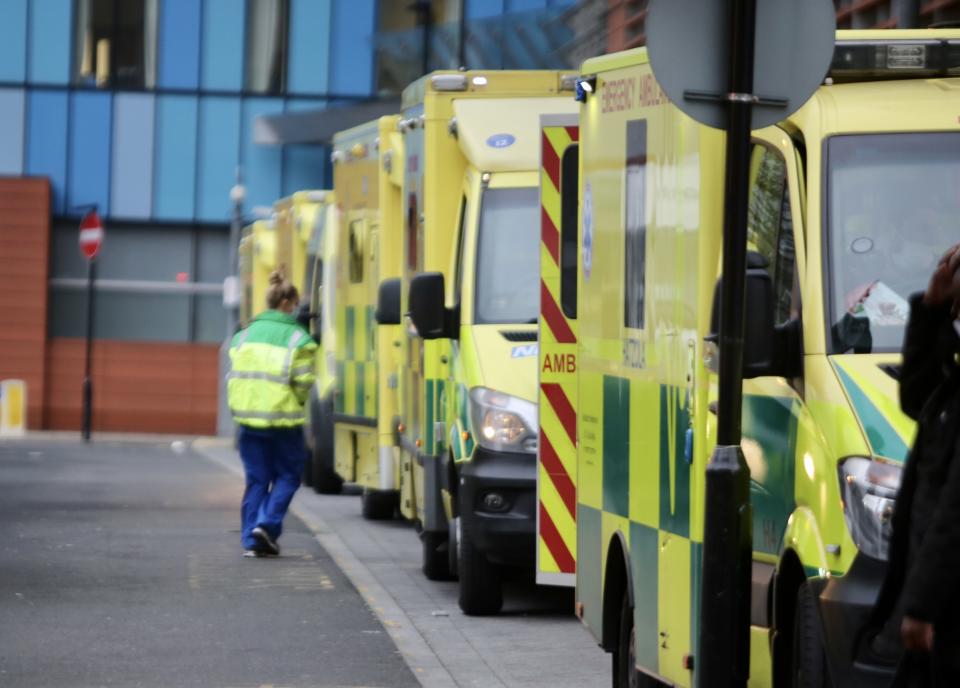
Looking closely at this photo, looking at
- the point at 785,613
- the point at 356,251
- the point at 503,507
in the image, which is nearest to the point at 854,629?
the point at 785,613

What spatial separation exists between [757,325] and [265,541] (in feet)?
29.2

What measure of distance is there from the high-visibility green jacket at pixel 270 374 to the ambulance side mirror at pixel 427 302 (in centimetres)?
227

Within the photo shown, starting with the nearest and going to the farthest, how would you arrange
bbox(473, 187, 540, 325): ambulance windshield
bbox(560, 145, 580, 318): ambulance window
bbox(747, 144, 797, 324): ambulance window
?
1. bbox(747, 144, 797, 324): ambulance window
2. bbox(560, 145, 580, 318): ambulance window
3. bbox(473, 187, 540, 325): ambulance windshield

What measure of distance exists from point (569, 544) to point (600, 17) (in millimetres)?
19091

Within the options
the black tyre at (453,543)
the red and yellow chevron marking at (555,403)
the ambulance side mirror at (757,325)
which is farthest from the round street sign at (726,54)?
the black tyre at (453,543)

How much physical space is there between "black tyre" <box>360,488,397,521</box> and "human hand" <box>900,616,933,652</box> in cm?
1381

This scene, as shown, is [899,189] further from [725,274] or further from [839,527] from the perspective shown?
[839,527]

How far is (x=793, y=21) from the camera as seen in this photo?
707 centimetres

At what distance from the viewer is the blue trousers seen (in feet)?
49.9

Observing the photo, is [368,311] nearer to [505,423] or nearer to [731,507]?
[505,423]

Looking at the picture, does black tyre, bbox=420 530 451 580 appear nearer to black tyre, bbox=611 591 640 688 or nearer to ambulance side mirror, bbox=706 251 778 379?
black tyre, bbox=611 591 640 688

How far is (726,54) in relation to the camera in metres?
7.12

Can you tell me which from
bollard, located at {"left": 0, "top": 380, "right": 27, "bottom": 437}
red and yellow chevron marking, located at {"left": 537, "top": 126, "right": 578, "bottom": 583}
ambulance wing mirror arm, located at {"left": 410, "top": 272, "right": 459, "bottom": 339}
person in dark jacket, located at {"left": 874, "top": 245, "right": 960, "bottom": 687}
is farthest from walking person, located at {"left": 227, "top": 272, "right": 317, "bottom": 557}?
bollard, located at {"left": 0, "top": 380, "right": 27, "bottom": 437}

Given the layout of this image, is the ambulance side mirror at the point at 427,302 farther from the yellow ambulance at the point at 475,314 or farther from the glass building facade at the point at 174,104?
the glass building facade at the point at 174,104
